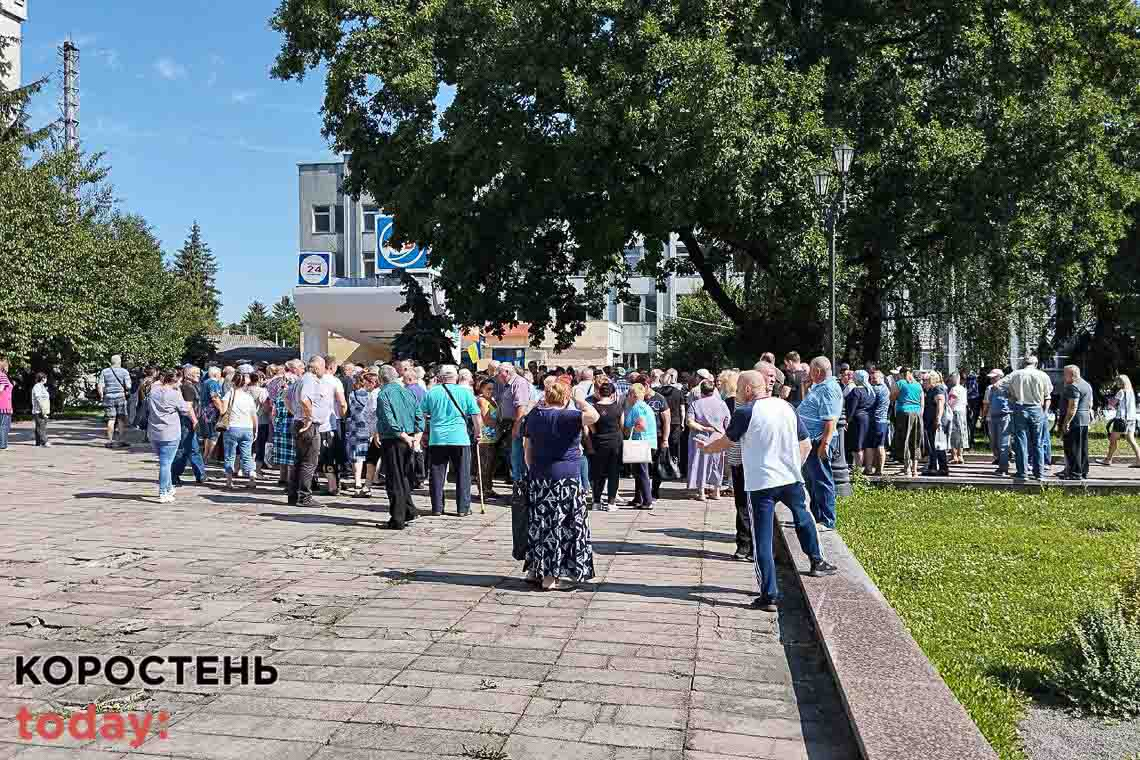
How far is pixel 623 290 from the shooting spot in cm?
2661

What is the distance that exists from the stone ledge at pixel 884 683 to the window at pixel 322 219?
185ft

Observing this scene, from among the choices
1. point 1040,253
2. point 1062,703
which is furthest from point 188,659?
point 1040,253

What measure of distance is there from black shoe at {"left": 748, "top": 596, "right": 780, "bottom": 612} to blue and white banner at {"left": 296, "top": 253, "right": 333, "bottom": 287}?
121 ft

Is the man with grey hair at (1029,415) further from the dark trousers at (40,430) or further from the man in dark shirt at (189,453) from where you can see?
the dark trousers at (40,430)

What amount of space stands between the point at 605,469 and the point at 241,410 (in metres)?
5.33

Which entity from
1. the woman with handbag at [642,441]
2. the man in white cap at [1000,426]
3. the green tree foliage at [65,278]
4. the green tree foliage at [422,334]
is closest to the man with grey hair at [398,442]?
the woman with handbag at [642,441]

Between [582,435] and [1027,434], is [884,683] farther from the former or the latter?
[1027,434]

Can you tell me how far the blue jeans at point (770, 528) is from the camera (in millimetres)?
7363

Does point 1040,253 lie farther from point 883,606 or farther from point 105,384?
point 105,384

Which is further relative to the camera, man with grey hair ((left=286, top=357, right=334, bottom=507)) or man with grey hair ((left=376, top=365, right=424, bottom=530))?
man with grey hair ((left=286, top=357, right=334, bottom=507))

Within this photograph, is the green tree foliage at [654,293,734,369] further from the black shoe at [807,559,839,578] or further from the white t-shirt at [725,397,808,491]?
the white t-shirt at [725,397,808,491]

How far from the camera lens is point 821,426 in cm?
1007

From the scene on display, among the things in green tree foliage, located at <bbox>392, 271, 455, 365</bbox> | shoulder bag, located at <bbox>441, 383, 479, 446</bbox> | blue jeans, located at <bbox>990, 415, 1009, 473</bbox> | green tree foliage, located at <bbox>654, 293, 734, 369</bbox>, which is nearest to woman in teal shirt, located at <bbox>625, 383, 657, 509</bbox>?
shoulder bag, located at <bbox>441, 383, 479, 446</bbox>

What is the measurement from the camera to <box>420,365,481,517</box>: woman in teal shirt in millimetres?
11719
